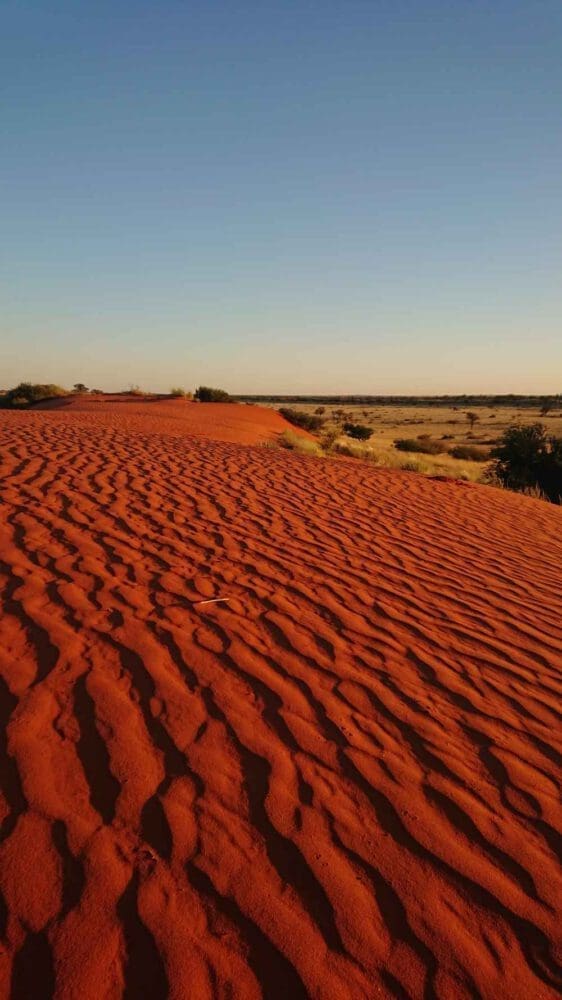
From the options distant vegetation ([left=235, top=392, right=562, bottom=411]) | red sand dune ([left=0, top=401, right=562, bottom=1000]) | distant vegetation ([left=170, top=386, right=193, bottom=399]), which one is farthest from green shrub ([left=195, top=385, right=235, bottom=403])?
distant vegetation ([left=235, top=392, right=562, bottom=411])

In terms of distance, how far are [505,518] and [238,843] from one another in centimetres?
924

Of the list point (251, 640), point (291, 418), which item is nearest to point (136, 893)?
point (251, 640)

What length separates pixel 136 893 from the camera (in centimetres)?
219

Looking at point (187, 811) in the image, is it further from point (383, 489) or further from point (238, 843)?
point (383, 489)

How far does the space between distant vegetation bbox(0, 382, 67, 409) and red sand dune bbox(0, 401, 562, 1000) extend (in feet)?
94.4

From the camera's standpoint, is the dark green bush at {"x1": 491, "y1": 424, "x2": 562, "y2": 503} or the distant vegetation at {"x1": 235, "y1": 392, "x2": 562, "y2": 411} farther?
the distant vegetation at {"x1": 235, "y1": 392, "x2": 562, "y2": 411}

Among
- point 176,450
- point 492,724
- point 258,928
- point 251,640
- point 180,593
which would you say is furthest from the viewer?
point 176,450

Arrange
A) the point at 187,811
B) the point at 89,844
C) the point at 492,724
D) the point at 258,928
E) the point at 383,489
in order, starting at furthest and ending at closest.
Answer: the point at 383,489, the point at 492,724, the point at 187,811, the point at 89,844, the point at 258,928

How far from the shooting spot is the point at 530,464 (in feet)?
61.3

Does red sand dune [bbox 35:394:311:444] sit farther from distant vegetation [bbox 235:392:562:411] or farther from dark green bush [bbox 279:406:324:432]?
distant vegetation [bbox 235:392:562:411]

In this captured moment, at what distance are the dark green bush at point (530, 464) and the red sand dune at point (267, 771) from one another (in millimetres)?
12722

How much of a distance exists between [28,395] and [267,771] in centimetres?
3424

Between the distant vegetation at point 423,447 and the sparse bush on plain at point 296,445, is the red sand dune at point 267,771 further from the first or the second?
the distant vegetation at point 423,447

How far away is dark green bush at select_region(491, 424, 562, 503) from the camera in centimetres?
1811
